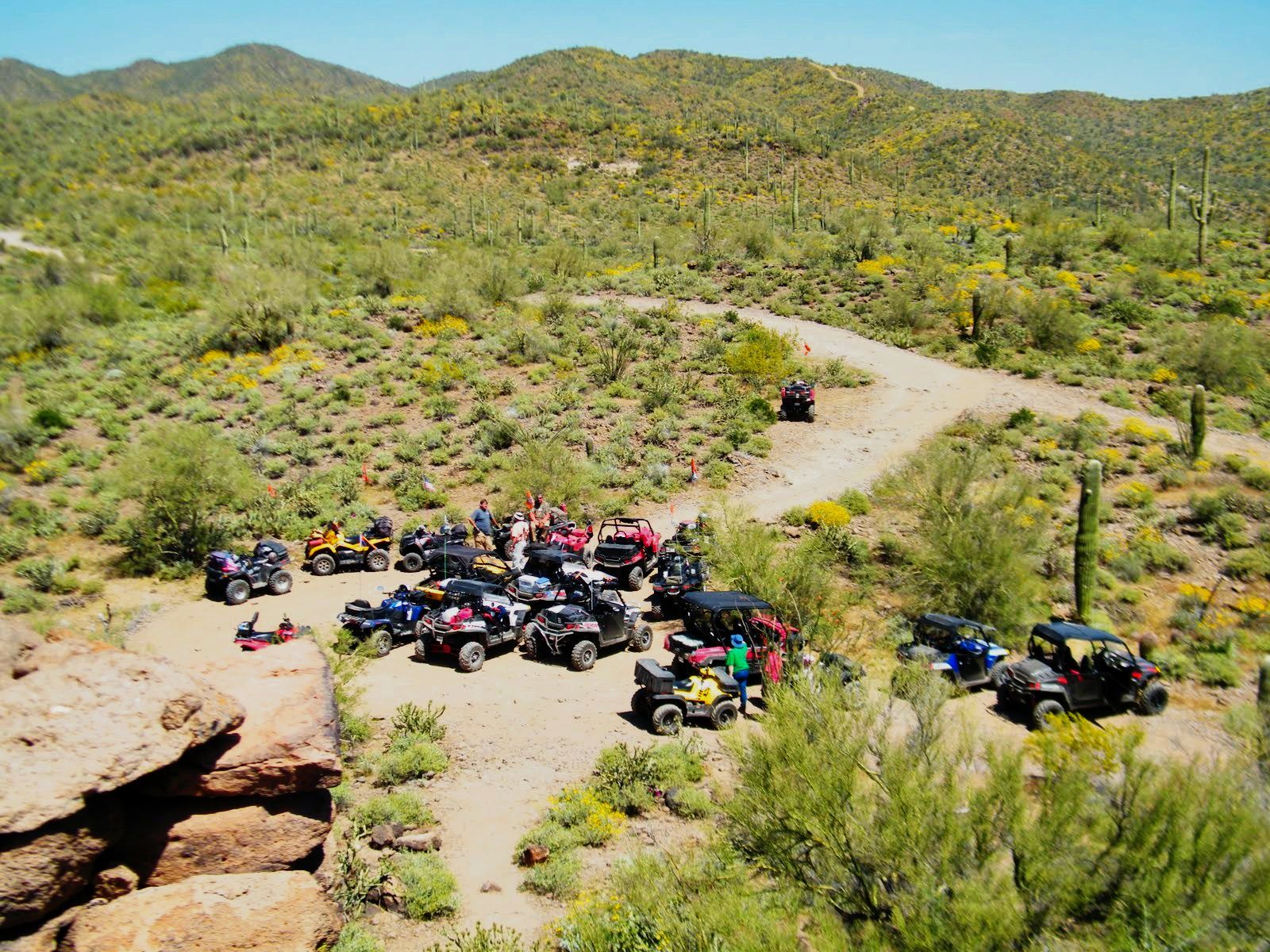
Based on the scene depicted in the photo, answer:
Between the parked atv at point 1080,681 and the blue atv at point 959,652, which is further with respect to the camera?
the blue atv at point 959,652

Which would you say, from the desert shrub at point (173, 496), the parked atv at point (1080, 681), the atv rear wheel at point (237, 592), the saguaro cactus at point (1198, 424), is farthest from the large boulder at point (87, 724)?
the saguaro cactus at point (1198, 424)

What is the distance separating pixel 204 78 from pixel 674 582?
18853 cm

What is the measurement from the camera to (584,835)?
873 centimetres

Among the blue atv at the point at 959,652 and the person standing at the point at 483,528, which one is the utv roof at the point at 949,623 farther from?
the person standing at the point at 483,528

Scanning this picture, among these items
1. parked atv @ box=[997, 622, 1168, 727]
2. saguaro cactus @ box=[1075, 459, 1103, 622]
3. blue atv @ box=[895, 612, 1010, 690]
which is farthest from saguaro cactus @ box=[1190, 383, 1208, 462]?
blue atv @ box=[895, 612, 1010, 690]

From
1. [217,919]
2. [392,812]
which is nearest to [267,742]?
[217,919]

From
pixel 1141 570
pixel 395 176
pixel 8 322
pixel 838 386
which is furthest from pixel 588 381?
pixel 395 176

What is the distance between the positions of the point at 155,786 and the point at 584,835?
4598mm

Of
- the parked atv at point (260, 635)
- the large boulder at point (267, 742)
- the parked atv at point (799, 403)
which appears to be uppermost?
the large boulder at point (267, 742)

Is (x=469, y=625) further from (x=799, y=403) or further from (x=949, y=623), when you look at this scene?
(x=799, y=403)

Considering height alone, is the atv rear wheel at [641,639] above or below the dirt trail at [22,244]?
below

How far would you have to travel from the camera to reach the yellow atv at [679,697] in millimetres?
11062

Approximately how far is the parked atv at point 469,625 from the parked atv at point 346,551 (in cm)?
478

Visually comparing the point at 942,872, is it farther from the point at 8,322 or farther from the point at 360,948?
the point at 8,322
